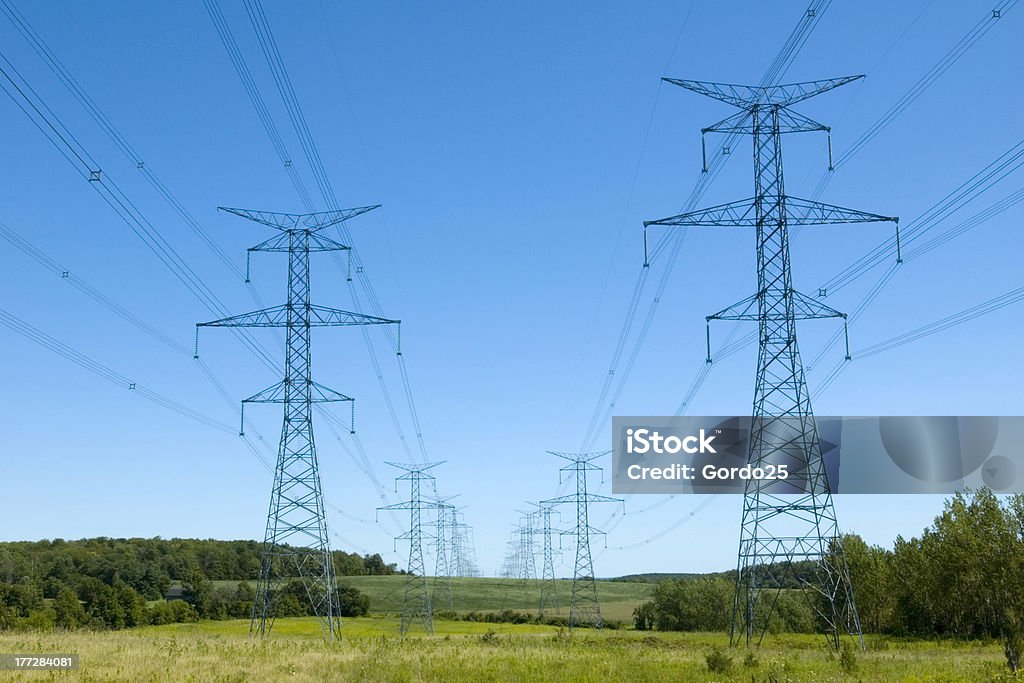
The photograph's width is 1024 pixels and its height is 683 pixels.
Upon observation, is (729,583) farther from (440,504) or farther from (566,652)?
(566,652)

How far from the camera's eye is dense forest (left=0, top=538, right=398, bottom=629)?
276 ft

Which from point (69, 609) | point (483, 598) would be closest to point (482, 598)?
point (483, 598)

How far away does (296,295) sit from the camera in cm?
5175

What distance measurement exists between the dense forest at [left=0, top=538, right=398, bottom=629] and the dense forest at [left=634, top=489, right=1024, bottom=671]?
41752 mm

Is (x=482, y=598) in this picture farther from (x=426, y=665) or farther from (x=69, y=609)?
(x=426, y=665)

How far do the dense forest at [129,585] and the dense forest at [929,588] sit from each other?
137 ft

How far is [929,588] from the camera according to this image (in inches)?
3159

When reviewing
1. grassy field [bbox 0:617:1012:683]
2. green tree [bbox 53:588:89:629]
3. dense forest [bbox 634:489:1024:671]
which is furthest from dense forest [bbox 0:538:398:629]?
dense forest [bbox 634:489:1024:671]

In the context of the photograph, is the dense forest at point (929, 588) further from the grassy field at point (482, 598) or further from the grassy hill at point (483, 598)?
the grassy hill at point (483, 598)

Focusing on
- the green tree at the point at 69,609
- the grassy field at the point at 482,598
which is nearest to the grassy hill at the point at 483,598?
the grassy field at the point at 482,598

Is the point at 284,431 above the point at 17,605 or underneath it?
above

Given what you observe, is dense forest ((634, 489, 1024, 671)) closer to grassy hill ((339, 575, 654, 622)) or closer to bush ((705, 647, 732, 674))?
bush ((705, 647, 732, 674))

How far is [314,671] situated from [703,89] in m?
27.2

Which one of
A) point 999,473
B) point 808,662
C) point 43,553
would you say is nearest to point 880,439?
point 999,473
